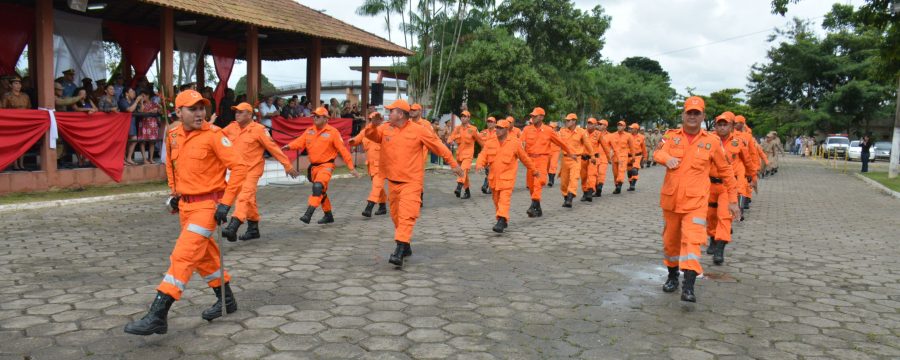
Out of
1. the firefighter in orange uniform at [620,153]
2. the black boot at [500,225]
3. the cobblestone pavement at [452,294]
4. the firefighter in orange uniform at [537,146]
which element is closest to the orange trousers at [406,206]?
the cobblestone pavement at [452,294]

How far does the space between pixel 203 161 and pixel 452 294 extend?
233 cm

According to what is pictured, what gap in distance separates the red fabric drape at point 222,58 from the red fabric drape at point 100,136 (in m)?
6.48

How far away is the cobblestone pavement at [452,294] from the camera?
443 cm

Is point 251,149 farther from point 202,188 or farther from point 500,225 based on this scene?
point 202,188

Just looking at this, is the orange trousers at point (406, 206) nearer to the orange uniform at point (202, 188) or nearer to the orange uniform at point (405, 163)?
the orange uniform at point (405, 163)

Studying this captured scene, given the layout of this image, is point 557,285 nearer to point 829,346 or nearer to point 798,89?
point 829,346

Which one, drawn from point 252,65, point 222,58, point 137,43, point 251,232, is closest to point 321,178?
point 251,232

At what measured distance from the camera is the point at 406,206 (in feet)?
22.6

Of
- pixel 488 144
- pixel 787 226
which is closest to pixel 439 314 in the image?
pixel 488 144

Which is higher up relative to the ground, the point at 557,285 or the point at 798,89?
the point at 798,89

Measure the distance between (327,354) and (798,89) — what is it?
5463cm

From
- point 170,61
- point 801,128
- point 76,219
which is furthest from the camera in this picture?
point 801,128

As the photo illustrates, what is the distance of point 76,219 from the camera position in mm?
9562

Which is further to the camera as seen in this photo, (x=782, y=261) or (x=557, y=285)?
(x=782, y=261)
